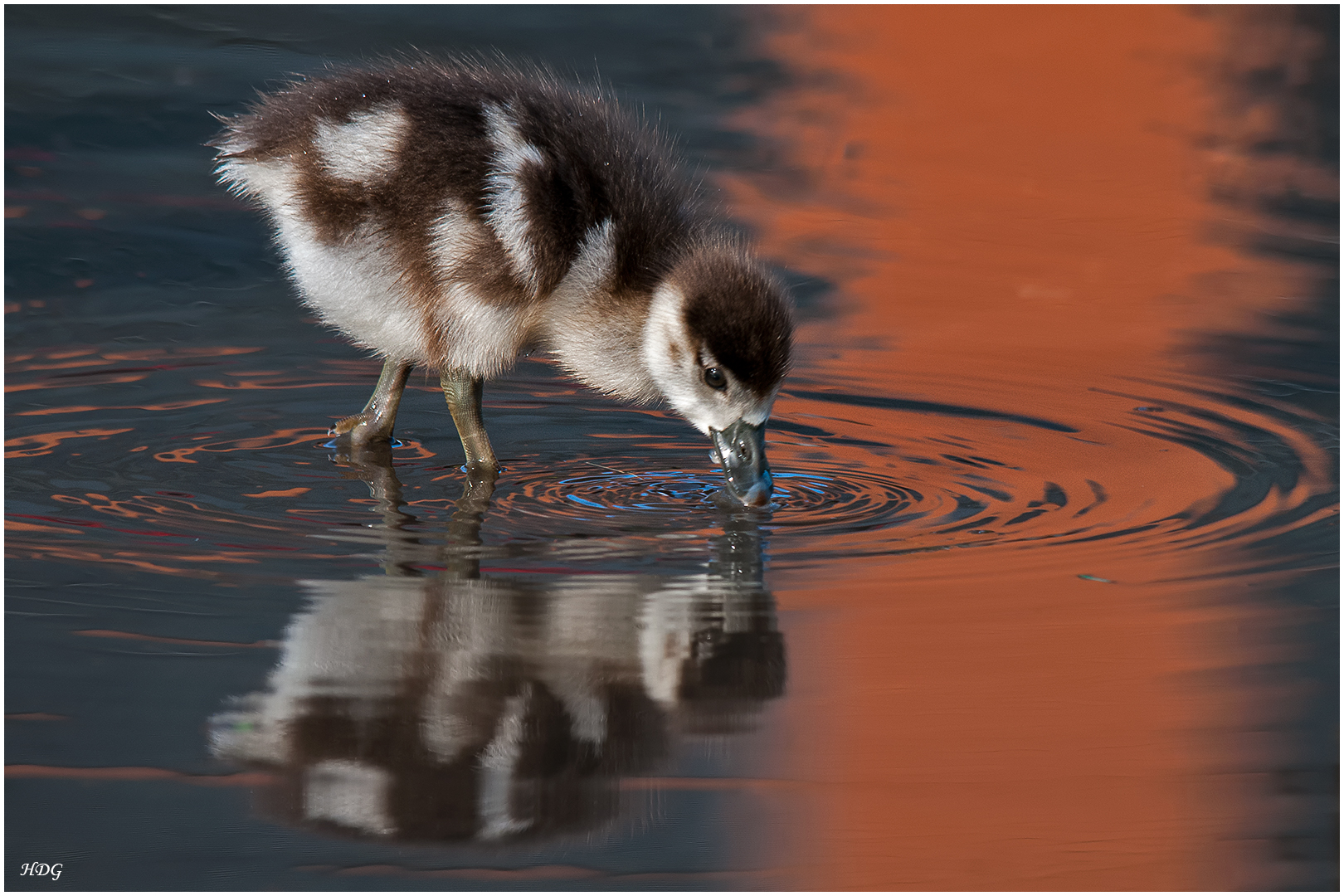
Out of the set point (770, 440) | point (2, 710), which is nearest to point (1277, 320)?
point (770, 440)

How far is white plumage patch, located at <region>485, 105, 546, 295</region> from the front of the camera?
4.89 meters

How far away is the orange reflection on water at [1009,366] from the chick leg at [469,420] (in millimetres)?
1175

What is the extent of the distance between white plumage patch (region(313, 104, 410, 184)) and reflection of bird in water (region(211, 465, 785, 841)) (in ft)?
3.46

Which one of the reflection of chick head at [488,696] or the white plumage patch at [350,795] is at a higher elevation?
the reflection of chick head at [488,696]

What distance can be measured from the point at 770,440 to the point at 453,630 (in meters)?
2.01

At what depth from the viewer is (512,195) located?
192 inches

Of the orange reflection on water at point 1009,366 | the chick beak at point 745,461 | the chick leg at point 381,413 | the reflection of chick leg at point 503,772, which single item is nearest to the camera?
the reflection of chick leg at point 503,772

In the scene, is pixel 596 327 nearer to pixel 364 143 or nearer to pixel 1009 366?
pixel 364 143

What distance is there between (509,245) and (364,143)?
18.6 inches

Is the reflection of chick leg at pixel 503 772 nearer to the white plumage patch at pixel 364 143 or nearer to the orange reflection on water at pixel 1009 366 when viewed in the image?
the orange reflection on water at pixel 1009 366

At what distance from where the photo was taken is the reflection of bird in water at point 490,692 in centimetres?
332

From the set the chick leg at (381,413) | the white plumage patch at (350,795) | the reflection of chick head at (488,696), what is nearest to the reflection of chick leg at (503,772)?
the reflection of chick head at (488,696)

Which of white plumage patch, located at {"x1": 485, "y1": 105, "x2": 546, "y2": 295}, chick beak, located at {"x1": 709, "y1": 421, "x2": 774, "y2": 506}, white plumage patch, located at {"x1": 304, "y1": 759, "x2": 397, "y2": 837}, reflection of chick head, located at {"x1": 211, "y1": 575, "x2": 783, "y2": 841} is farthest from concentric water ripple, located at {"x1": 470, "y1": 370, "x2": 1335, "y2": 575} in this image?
white plumage patch, located at {"x1": 304, "y1": 759, "x2": 397, "y2": 837}

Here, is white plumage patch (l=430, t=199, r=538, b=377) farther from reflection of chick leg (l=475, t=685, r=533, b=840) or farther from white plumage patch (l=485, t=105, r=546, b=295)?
reflection of chick leg (l=475, t=685, r=533, b=840)
